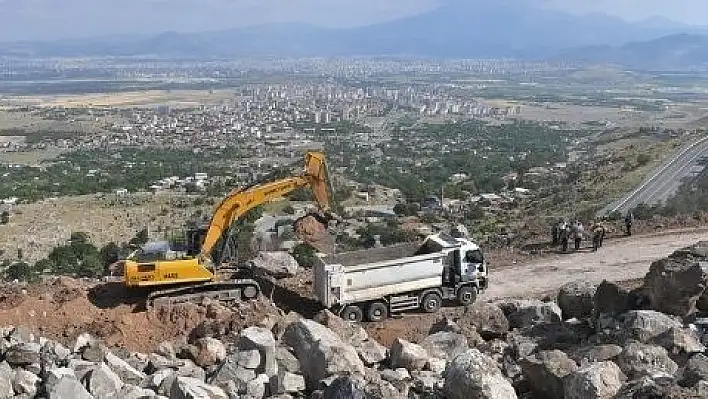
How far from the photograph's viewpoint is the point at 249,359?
1355cm

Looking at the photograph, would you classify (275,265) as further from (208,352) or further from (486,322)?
(486,322)

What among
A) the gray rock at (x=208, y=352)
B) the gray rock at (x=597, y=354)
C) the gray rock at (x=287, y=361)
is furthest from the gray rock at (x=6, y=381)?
the gray rock at (x=597, y=354)

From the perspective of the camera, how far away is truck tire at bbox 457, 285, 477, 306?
20266 millimetres

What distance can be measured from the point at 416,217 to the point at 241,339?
116 feet

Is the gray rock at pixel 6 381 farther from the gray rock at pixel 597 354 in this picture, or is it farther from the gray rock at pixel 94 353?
the gray rock at pixel 597 354

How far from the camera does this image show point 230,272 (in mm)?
20969

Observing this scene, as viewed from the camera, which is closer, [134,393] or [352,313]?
[134,393]

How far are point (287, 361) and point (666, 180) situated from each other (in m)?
42.4

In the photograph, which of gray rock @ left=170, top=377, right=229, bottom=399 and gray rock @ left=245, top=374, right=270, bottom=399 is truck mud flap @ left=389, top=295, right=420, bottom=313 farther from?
gray rock @ left=170, top=377, right=229, bottom=399

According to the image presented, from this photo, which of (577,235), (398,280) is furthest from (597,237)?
(398,280)

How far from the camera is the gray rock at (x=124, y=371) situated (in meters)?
13.6

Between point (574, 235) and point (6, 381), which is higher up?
point (6, 381)

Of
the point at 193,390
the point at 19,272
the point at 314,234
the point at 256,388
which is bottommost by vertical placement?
the point at 19,272

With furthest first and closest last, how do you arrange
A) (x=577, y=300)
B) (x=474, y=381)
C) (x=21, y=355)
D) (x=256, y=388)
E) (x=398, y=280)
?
(x=398, y=280) < (x=577, y=300) < (x=21, y=355) < (x=256, y=388) < (x=474, y=381)
